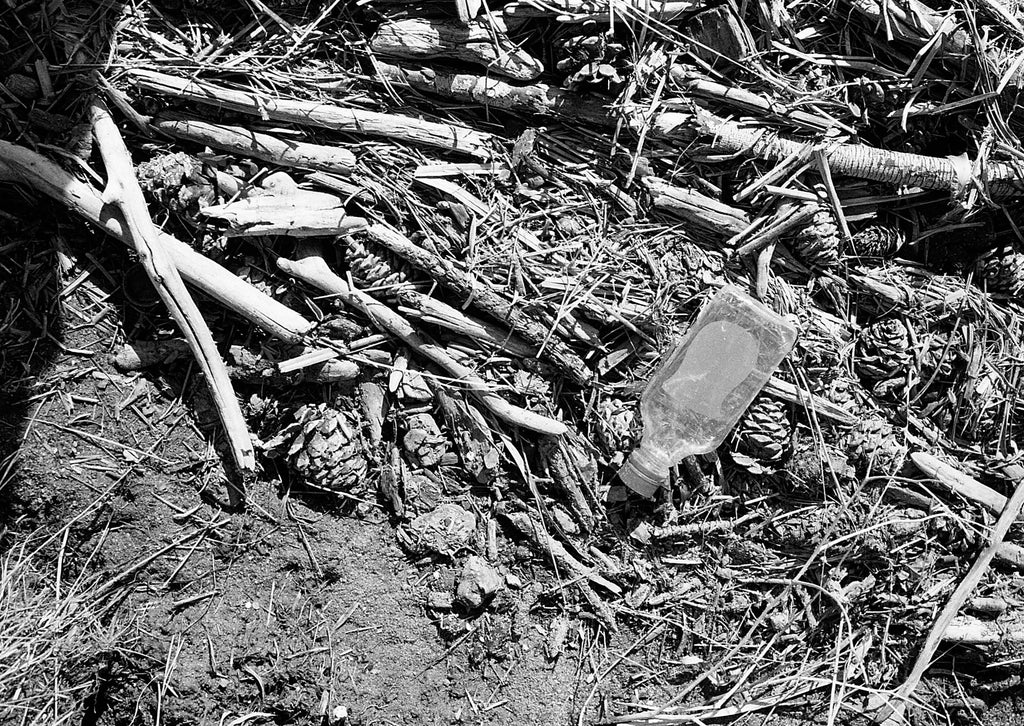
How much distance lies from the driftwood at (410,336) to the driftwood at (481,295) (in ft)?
0.52

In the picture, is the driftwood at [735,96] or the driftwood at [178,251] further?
the driftwood at [735,96]

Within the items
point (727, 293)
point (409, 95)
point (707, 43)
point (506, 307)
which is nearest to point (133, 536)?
point (506, 307)

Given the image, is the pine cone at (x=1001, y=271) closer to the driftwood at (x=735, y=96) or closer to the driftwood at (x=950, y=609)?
the driftwood at (x=950, y=609)

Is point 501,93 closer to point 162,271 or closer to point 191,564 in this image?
point 162,271

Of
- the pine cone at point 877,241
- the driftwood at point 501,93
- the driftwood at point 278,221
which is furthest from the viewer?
the pine cone at point 877,241

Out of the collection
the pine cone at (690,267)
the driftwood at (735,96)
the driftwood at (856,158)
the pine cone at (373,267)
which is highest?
the driftwood at (735,96)

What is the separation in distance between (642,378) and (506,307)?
47cm

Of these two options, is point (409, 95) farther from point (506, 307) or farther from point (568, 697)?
point (568, 697)

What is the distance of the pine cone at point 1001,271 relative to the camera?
88.1 inches

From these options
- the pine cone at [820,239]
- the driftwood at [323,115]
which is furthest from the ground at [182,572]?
the pine cone at [820,239]

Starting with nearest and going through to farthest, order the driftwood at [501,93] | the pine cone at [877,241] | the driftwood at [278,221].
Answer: the driftwood at [278,221] → the driftwood at [501,93] → the pine cone at [877,241]

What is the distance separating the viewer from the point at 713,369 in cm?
217

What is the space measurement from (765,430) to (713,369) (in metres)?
0.24

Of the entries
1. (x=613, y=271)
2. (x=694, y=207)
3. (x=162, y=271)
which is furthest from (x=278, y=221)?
(x=694, y=207)
